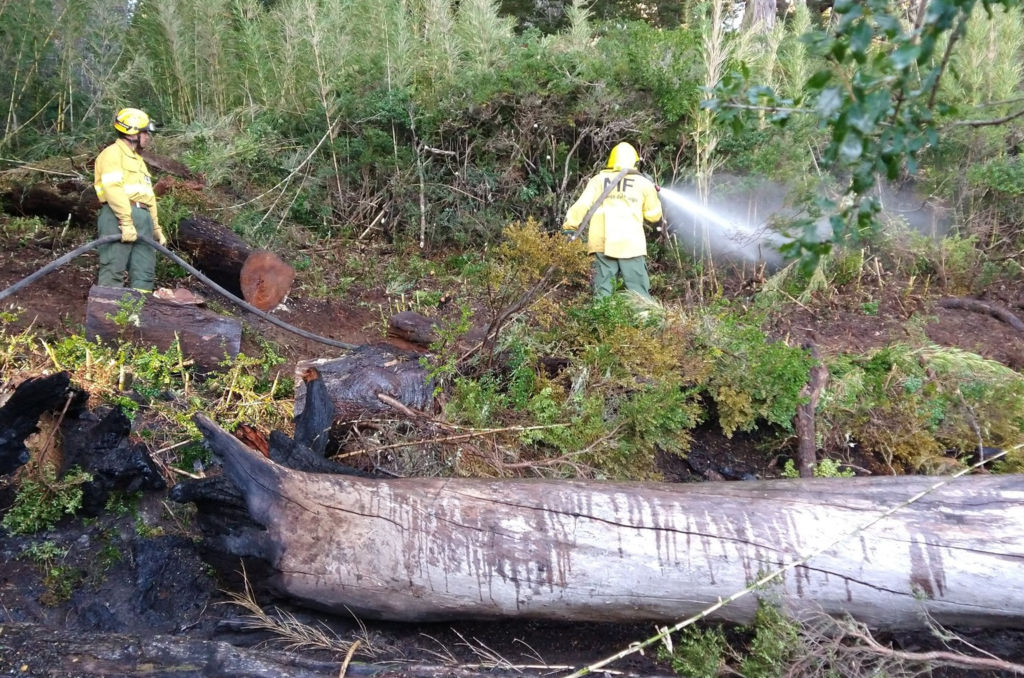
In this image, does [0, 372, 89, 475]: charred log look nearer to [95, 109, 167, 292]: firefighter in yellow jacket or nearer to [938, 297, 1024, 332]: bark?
[95, 109, 167, 292]: firefighter in yellow jacket

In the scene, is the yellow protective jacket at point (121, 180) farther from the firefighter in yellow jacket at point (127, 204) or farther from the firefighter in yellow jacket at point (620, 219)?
the firefighter in yellow jacket at point (620, 219)

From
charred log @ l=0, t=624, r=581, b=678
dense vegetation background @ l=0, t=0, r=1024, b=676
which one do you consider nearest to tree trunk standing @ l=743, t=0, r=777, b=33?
dense vegetation background @ l=0, t=0, r=1024, b=676

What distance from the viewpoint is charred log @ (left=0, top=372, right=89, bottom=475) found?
136 inches

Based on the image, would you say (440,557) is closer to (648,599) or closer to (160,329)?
(648,599)

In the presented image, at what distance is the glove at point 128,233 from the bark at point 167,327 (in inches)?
49.9

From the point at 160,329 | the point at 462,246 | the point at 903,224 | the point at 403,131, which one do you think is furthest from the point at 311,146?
the point at 903,224

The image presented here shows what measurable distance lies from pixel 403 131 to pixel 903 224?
568 cm

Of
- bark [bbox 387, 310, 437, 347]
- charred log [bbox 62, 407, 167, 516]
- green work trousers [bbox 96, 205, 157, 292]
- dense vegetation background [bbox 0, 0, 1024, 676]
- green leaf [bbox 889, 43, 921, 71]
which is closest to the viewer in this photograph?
Answer: green leaf [bbox 889, 43, 921, 71]

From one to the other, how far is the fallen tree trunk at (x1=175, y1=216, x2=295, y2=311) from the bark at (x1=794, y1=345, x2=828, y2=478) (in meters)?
4.72

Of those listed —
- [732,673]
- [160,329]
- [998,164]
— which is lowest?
[732,673]

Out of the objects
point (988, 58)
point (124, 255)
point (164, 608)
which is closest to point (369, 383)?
point (164, 608)

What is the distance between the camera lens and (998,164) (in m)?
7.29

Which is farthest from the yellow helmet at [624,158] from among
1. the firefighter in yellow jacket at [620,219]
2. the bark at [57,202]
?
the bark at [57,202]

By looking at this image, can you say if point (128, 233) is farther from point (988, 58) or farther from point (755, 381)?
point (988, 58)
